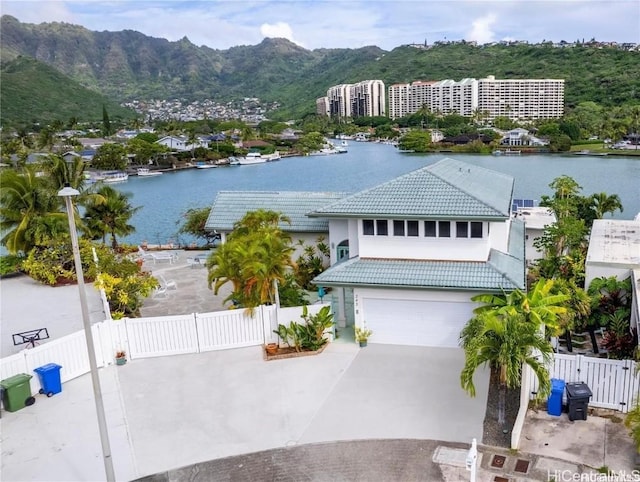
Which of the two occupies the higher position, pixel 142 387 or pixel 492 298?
pixel 492 298

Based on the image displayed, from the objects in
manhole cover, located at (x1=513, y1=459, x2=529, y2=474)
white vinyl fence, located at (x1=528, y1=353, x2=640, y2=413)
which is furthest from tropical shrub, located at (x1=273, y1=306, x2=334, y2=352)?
manhole cover, located at (x1=513, y1=459, x2=529, y2=474)

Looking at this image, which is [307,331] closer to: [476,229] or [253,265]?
[253,265]

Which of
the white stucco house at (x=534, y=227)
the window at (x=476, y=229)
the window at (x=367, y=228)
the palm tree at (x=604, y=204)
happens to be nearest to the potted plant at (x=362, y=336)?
the window at (x=367, y=228)

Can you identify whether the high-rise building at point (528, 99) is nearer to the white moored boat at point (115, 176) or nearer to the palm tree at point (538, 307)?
the white moored boat at point (115, 176)

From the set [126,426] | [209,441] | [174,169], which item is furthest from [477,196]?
[174,169]

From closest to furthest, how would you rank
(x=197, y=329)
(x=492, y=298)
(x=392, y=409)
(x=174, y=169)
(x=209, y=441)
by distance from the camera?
(x=209, y=441) → (x=392, y=409) → (x=492, y=298) → (x=197, y=329) → (x=174, y=169)

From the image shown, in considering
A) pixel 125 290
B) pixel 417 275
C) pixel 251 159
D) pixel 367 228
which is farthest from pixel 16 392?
pixel 251 159

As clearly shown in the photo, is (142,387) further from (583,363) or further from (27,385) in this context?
(583,363)
